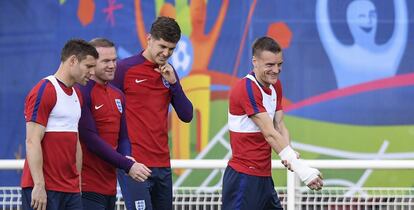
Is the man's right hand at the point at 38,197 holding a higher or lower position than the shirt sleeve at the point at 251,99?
lower

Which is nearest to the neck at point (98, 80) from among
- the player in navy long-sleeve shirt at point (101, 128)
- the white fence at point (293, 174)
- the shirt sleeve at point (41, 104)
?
the player in navy long-sleeve shirt at point (101, 128)

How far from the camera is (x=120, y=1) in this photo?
39.2 feet

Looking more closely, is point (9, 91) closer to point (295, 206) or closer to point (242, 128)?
point (295, 206)

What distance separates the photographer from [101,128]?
25.6ft

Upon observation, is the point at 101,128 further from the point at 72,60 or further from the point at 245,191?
the point at 245,191

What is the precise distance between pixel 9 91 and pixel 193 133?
2.19 metres

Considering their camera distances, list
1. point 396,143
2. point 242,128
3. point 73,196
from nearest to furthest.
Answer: point 73,196
point 242,128
point 396,143

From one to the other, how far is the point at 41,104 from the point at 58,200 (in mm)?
680

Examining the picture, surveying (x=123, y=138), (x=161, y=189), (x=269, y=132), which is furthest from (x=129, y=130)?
(x=269, y=132)

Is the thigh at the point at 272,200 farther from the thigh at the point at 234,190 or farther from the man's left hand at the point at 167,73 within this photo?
the man's left hand at the point at 167,73

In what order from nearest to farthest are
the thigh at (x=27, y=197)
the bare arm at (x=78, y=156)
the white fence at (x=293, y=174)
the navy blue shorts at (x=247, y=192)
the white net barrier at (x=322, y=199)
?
the thigh at (x=27, y=197) < the bare arm at (x=78, y=156) < the navy blue shorts at (x=247, y=192) < the white fence at (x=293, y=174) < the white net barrier at (x=322, y=199)

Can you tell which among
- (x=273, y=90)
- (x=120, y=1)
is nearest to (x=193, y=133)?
(x=120, y=1)

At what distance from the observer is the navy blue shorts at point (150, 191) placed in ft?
25.9

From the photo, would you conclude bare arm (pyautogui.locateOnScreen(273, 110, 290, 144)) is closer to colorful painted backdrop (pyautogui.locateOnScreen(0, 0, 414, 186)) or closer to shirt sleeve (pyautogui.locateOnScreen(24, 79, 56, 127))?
shirt sleeve (pyautogui.locateOnScreen(24, 79, 56, 127))
